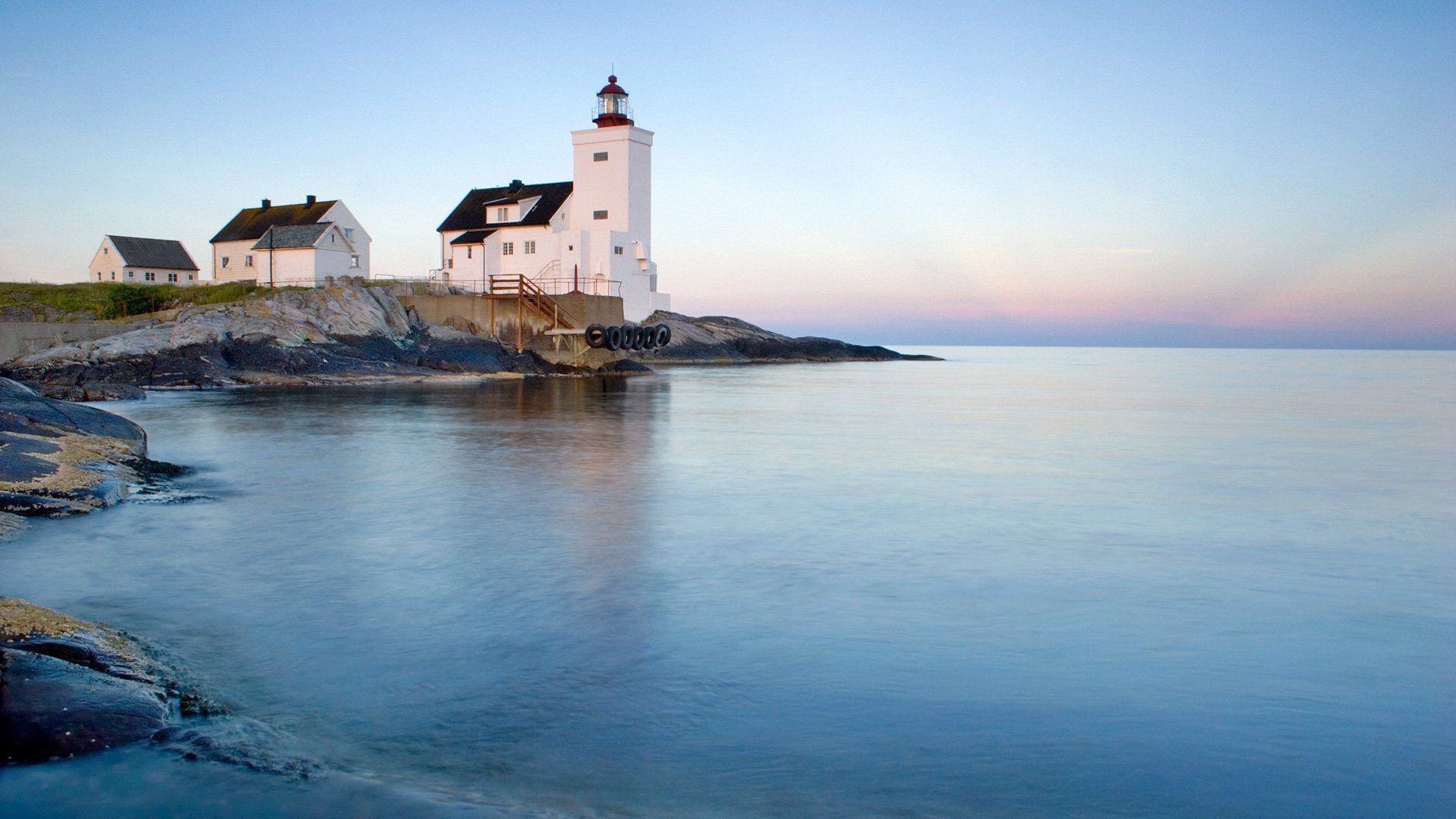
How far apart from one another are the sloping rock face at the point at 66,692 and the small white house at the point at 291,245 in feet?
139

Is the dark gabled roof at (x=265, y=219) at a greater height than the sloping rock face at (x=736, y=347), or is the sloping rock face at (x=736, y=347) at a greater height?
the dark gabled roof at (x=265, y=219)

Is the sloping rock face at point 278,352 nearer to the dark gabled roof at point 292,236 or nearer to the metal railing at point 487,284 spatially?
the metal railing at point 487,284

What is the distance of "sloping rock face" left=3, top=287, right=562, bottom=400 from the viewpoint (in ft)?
84.7

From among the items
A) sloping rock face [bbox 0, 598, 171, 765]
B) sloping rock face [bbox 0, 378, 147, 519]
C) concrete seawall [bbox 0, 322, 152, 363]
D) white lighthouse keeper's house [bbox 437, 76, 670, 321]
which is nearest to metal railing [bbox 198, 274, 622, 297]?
white lighthouse keeper's house [bbox 437, 76, 670, 321]

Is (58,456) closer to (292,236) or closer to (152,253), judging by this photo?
(292,236)

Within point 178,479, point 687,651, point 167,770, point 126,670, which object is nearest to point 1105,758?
point 687,651

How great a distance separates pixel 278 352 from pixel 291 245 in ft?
64.7

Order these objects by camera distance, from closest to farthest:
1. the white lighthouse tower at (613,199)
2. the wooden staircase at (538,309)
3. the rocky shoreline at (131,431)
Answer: the rocky shoreline at (131,431), the wooden staircase at (538,309), the white lighthouse tower at (613,199)

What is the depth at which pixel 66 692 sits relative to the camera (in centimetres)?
400

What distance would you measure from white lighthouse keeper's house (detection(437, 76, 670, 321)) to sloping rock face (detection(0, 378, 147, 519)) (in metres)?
28.3

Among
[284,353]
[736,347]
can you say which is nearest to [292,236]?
[284,353]

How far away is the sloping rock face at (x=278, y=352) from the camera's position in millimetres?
25828

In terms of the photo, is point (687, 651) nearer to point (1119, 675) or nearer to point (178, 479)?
point (1119, 675)

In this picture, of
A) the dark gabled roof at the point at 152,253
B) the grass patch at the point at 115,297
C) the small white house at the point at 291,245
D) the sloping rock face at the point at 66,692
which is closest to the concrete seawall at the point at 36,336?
the grass patch at the point at 115,297
